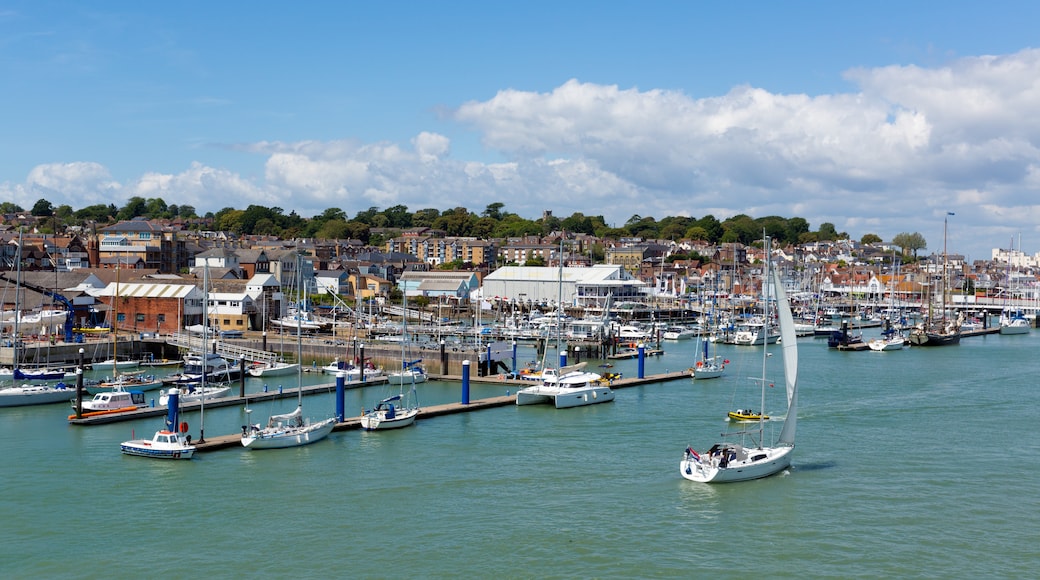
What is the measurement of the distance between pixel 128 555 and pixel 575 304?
65.3m

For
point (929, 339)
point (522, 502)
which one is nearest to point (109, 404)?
point (522, 502)

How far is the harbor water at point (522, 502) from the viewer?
17.9m

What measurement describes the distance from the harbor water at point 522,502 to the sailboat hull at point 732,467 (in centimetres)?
27

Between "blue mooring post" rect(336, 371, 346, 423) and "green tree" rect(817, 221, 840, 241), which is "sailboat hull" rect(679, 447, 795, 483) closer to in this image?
"blue mooring post" rect(336, 371, 346, 423)

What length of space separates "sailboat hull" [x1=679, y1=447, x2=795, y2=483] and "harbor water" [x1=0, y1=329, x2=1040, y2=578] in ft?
0.88

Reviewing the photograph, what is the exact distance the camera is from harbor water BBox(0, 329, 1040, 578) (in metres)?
17.9

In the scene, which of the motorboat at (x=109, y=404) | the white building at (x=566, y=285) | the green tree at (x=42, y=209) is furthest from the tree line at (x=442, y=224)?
the motorboat at (x=109, y=404)

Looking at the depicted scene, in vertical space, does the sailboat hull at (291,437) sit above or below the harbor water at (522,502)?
above

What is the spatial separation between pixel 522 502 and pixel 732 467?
4992 mm

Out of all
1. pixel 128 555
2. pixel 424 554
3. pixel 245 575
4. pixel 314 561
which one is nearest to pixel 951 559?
pixel 424 554

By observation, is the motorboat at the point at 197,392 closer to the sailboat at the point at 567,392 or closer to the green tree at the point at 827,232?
the sailboat at the point at 567,392

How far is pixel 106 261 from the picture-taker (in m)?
81.3

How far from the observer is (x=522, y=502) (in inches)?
842

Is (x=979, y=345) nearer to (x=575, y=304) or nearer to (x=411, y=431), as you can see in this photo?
(x=575, y=304)
